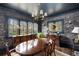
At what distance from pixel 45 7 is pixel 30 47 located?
0.77 m

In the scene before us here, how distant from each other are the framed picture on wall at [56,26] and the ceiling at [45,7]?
0.18 metres

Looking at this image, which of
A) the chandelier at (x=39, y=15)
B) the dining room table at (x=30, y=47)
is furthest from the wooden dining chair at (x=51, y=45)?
the chandelier at (x=39, y=15)

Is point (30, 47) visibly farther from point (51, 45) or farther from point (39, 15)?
point (39, 15)

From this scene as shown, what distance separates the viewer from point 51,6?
246cm

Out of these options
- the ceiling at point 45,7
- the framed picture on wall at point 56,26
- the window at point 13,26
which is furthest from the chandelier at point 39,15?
the window at point 13,26

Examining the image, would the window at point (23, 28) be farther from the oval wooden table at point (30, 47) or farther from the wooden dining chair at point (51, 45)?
the wooden dining chair at point (51, 45)

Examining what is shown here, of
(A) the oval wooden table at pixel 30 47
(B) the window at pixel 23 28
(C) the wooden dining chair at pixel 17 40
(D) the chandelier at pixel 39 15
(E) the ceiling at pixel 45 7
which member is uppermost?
(E) the ceiling at pixel 45 7

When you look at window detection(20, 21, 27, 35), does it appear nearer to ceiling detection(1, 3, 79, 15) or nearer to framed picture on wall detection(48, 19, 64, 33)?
ceiling detection(1, 3, 79, 15)

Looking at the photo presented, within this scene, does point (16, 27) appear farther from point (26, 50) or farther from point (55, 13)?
point (55, 13)

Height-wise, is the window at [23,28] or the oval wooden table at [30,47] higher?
the window at [23,28]

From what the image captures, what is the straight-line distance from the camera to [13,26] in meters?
2.41

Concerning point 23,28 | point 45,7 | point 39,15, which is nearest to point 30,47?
point 23,28

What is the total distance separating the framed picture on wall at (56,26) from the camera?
7.93 feet

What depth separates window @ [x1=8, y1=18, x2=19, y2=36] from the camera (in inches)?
94.0
